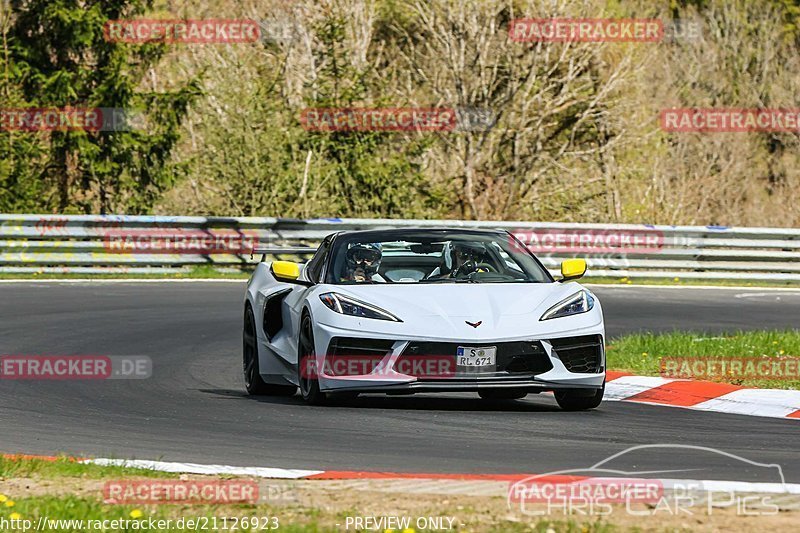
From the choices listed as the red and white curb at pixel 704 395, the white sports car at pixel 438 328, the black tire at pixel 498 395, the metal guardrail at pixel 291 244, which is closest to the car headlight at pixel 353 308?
the white sports car at pixel 438 328

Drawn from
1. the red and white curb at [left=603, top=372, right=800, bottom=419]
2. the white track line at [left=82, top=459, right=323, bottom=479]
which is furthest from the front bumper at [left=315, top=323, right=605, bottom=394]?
the white track line at [left=82, top=459, right=323, bottom=479]

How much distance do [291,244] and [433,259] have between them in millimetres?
13040

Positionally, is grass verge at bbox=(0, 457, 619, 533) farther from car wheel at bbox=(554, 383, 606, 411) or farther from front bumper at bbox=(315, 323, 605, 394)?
car wheel at bbox=(554, 383, 606, 411)

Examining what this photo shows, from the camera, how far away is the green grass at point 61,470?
7111 mm

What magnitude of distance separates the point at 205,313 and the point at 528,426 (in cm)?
931

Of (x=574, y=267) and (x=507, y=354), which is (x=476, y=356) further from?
(x=574, y=267)

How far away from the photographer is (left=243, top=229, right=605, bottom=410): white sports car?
957cm

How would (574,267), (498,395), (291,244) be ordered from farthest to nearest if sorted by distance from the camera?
(291,244) → (498,395) → (574,267)

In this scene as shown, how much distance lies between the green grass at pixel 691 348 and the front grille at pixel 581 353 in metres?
2.23

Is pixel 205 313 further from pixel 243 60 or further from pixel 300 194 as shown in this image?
pixel 243 60

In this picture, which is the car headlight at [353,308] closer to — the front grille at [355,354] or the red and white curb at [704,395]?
the front grille at [355,354]

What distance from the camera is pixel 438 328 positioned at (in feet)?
31.4

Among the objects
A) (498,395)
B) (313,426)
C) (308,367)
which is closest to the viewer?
(313,426)

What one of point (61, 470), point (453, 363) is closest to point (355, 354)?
point (453, 363)
